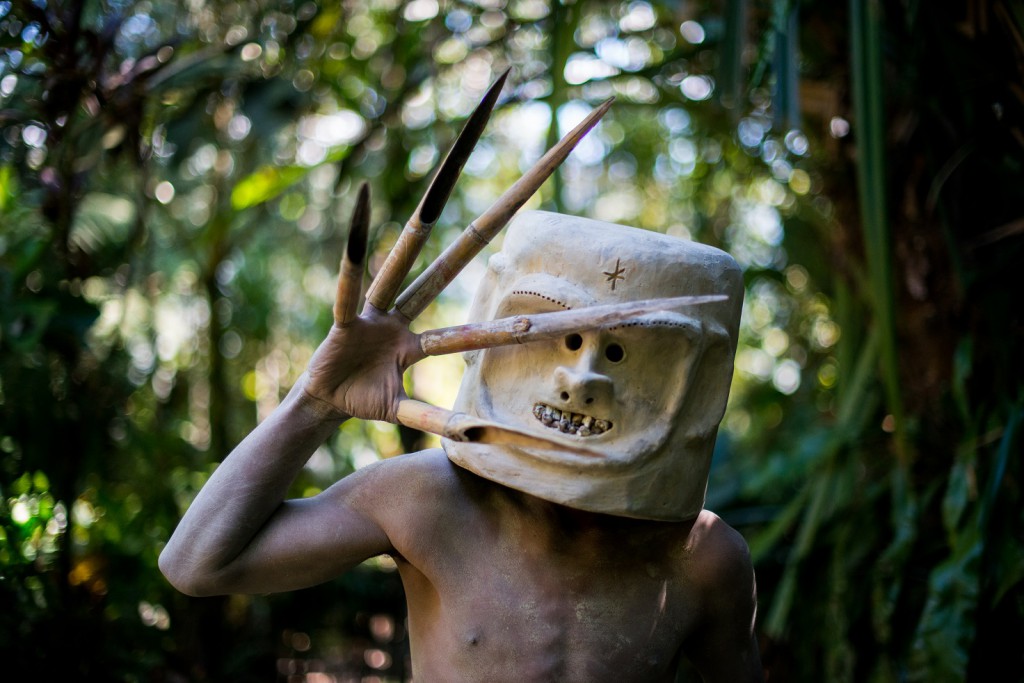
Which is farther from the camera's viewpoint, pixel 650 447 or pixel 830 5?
pixel 830 5

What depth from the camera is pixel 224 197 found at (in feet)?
12.1

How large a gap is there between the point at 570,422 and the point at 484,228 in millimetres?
315

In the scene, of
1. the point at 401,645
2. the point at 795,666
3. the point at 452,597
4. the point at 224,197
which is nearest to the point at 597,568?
the point at 452,597

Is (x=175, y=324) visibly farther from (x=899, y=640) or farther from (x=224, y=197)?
(x=899, y=640)

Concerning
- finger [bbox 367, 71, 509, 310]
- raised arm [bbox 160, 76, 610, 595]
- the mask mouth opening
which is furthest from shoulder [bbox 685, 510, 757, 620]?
finger [bbox 367, 71, 509, 310]

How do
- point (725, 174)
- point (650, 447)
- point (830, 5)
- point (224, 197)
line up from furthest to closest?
point (725, 174) < point (224, 197) < point (830, 5) < point (650, 447)

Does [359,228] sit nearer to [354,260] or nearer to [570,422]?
[354,260]

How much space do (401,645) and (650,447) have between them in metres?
2.28

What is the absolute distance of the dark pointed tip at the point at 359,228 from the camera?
111 cm

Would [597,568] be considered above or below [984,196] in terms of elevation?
below

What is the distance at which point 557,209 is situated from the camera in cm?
228

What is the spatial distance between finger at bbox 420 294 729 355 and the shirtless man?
7 cm

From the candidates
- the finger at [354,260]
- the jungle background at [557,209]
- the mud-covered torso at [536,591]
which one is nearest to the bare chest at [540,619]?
the mud-covered torso at [536,591]

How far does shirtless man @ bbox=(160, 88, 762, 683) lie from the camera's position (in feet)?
4.42
